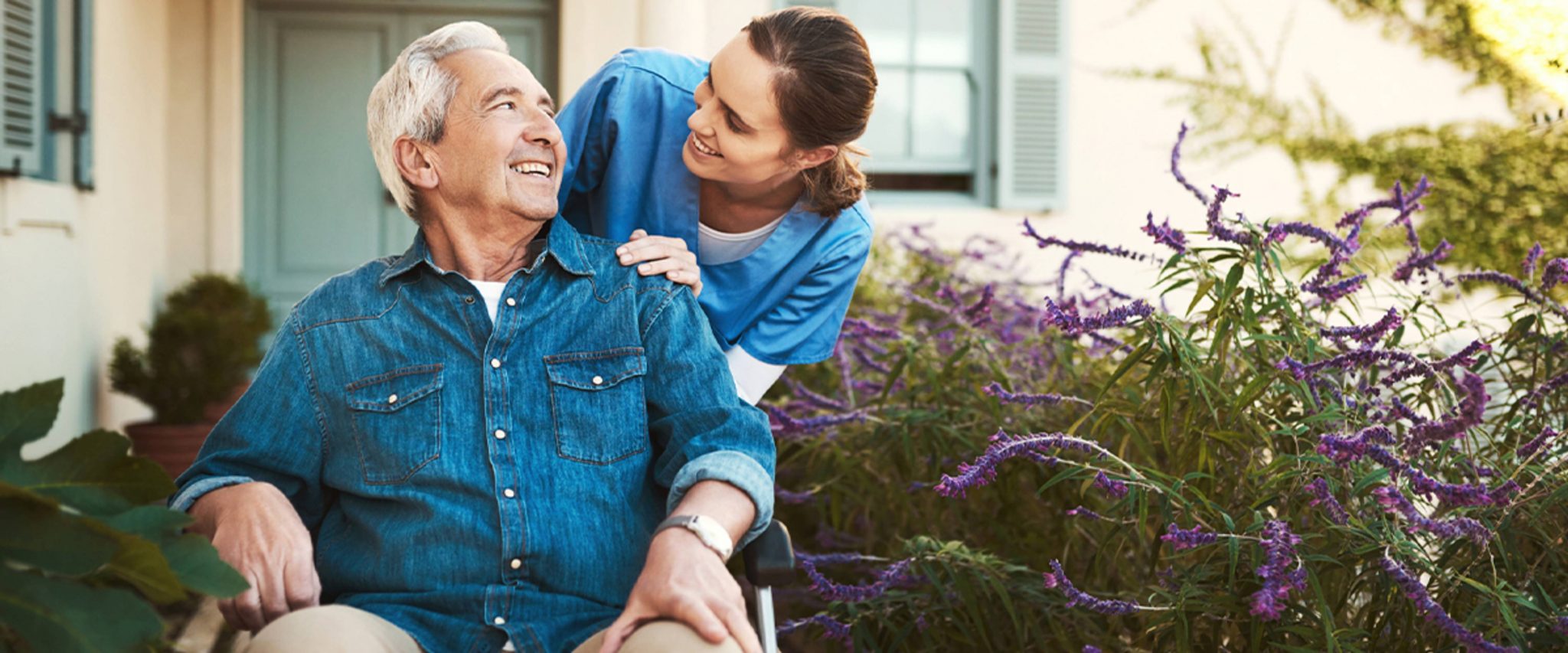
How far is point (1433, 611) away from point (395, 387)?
4.20 ft

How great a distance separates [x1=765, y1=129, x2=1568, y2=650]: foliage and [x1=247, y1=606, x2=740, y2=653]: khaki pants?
361mm

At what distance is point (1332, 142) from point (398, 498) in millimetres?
5783

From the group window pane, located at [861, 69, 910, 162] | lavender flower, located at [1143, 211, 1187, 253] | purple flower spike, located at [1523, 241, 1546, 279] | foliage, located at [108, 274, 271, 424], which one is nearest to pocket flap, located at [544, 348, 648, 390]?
lavender flower, located at [1143, 211, 1187, 253]

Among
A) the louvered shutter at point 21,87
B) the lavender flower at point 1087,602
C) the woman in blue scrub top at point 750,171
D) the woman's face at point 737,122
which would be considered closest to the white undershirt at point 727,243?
the woman in blue scrub top at point 750,171

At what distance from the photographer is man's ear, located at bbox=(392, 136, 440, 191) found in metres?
1.97

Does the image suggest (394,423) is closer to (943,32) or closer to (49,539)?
(49,539)

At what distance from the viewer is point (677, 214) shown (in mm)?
2297

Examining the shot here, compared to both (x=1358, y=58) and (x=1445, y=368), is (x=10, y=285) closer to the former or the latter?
(x=1445, y=368)

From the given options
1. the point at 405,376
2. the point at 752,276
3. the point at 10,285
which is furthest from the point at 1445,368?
the point at 10,285

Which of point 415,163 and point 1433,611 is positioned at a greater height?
point 415,163

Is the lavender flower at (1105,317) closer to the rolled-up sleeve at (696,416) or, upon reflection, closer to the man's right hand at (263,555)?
the rolled-up sleeve at (696,416)

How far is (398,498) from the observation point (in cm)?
180

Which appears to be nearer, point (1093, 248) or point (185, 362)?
point (1093, 248)

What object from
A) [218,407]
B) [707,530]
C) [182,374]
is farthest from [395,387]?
[218,407]
